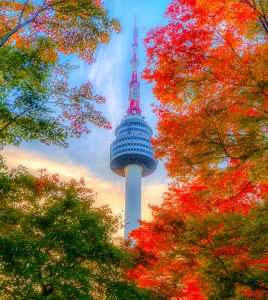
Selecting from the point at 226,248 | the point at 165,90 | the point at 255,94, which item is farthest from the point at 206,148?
the point at 226,248

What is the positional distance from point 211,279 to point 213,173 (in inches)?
101

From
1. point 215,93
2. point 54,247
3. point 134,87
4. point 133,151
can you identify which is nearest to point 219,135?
point 215,93

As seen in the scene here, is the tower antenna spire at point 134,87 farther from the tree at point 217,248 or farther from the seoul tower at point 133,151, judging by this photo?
the tree at point 217,248

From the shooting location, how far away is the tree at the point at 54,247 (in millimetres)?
9109

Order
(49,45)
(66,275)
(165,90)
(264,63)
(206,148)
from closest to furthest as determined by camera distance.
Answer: (264,63) < (206,148) < (165,90) < (49,45) < (66,275)

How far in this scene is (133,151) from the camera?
275ft

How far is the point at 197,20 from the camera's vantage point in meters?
8.42

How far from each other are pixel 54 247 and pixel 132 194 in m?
74.6

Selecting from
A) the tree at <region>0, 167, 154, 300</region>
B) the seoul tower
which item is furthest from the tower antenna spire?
the tree at <region>0, 167, 154, 300</region>

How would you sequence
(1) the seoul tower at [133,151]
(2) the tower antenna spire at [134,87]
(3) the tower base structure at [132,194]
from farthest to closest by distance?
1. (2) the tower antenna spire at [134,87]
2. (1) the seoul tower at [133,151]
3. (3) the tower base structure at [132,194]

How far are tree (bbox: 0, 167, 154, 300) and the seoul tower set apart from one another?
70242 millimetres

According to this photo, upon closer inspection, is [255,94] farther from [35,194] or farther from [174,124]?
[35,194]

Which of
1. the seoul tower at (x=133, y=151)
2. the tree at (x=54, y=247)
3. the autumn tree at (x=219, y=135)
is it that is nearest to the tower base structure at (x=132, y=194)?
the seoul tower at (x=133, y=151)

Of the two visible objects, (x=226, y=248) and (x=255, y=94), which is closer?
(x=255, y=94)
